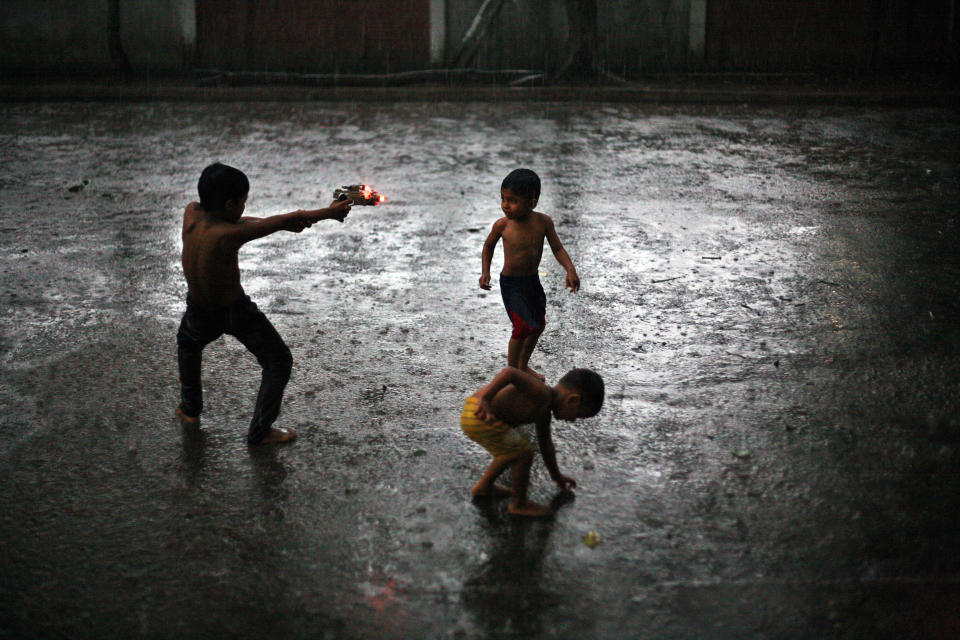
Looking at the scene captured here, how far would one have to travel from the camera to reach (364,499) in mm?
4176

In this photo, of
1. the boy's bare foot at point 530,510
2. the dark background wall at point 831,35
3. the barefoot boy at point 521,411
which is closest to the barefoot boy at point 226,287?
the barefoot boy at point 521,411

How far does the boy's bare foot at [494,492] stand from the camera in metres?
4.16

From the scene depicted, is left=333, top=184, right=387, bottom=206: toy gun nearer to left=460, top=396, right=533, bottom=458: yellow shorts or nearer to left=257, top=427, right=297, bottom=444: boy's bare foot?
left=460, top=396, right=533, bottom=458: yellow shorts

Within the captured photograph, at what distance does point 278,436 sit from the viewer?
4.70 m

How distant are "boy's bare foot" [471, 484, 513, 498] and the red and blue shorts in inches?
45.2

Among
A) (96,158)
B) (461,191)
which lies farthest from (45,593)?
(96,158)

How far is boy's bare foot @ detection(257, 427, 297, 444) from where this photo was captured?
15.3ft

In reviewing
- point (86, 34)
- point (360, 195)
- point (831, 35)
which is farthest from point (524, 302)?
point (86, 34)

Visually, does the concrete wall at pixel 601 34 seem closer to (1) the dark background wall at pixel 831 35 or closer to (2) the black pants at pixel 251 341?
(1) the dark background wall at pixel 831 35

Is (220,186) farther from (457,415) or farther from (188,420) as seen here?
(457,415)

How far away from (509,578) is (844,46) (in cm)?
1716

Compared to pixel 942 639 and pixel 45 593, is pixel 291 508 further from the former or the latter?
pixel 942 639

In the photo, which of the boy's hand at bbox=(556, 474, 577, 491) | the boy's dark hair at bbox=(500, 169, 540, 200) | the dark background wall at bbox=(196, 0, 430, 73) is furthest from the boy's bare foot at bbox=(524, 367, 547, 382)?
the dark background wall at bbox=(196, 0, 430, 73)

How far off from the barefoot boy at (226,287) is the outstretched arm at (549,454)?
141 centimetres
